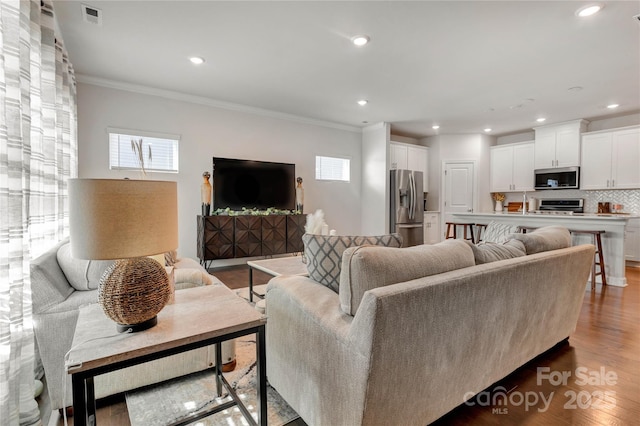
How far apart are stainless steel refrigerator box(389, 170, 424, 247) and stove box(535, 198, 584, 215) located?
2.57 m

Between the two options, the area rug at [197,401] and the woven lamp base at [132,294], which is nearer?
the woven lamp base at [132,294]

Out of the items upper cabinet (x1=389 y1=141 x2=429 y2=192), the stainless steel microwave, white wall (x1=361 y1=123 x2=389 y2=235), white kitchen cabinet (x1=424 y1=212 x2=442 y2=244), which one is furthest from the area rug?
the stainless steel microwave

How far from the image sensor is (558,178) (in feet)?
19.8

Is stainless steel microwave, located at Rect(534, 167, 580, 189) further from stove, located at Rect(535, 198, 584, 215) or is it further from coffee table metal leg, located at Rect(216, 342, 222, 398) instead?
coffee table metal leg, located at Rect(216, 342, 222, 398)

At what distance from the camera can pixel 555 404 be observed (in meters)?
1.67

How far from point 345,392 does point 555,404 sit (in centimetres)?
137

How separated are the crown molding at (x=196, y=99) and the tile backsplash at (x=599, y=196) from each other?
15.4 feet

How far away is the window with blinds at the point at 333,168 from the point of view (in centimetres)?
620

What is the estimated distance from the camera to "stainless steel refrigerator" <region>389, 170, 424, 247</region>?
624 cm

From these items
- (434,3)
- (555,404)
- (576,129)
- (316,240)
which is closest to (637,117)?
(576,129)

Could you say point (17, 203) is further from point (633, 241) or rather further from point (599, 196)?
point (599, 196)

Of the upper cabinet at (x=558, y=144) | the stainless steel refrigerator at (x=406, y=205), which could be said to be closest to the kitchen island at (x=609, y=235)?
the upper cabinet at (x=558, y=144)

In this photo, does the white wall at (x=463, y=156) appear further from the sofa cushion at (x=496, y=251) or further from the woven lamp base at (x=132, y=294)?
the woven lamp base at (x=132, y=294)

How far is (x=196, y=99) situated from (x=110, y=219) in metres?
4.36
